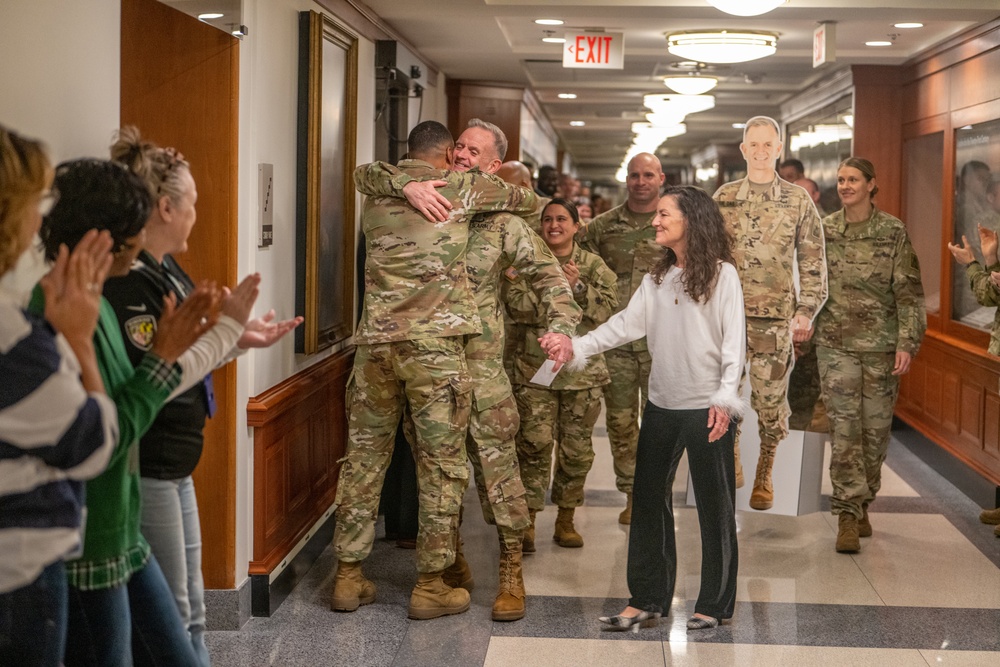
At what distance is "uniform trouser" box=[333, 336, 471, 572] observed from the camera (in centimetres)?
423

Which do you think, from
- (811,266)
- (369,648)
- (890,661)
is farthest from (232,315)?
(811,266)

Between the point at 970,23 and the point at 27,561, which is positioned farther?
the point at 970,23

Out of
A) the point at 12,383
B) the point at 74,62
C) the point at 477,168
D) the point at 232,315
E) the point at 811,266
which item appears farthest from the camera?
the point at 811,266

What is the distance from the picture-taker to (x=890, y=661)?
3.97 meters

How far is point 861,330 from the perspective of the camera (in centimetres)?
549

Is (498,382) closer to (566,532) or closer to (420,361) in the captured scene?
(420,361)

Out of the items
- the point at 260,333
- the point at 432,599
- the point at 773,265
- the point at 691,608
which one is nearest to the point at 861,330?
the point at 773,265

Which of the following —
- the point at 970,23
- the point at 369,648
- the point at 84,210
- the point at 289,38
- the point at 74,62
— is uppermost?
the point at 970,23

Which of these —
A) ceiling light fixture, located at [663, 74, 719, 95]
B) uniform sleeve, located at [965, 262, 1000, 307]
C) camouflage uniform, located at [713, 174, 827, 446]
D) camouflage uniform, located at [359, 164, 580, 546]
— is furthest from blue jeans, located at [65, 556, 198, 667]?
ceiling light fixture, located at [663, 74, 719, 95]

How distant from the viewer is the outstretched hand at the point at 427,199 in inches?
164

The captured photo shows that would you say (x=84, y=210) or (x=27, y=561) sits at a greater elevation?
(x=84, y=210)

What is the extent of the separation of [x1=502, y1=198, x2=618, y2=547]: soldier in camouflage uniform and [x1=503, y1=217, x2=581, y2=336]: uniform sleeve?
0.68 metres

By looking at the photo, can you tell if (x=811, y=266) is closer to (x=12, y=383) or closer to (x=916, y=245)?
(x=916, y=245)

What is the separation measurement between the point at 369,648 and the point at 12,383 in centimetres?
243
